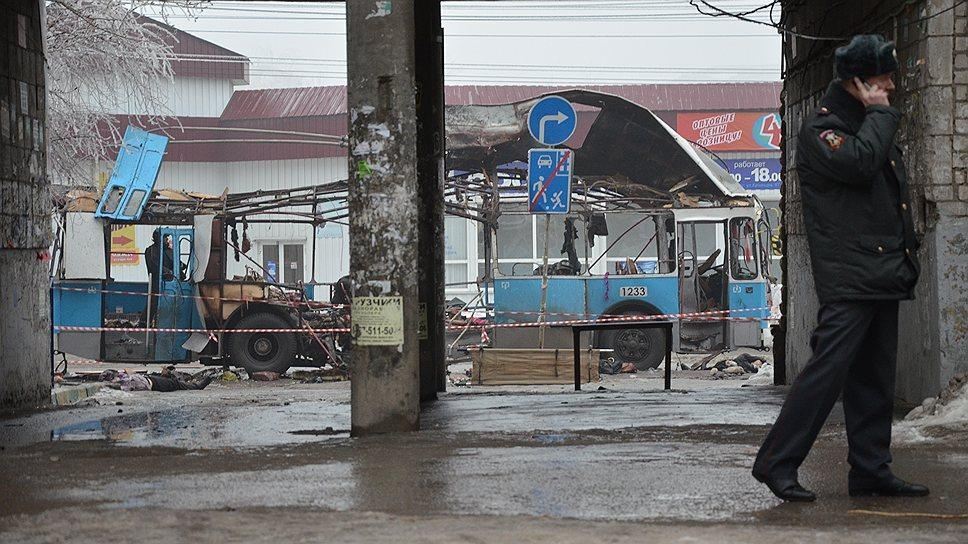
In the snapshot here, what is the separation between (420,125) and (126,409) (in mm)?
3461

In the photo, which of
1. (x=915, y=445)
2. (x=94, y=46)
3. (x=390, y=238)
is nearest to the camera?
(x=915, y=445)

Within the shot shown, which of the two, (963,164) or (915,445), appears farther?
(963,164)

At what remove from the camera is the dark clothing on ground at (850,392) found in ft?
14.4

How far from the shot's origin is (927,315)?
27.5ft

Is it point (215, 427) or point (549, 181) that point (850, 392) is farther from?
point (549, 181)

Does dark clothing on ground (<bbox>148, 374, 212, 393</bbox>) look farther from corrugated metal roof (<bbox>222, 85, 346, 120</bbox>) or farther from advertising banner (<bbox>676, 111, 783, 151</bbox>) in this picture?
advertising banner (<bbox>676, 111, 783, 151</bbox>)

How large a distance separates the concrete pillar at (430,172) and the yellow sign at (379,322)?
392cm

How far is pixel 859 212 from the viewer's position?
4.39m

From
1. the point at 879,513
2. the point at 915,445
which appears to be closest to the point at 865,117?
the point at 879,513

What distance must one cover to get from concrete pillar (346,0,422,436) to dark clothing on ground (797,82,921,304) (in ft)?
10.3

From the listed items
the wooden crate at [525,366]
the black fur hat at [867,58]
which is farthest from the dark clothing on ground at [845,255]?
the wooden crate at [525,366]

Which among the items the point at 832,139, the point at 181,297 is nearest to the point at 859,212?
the point at 832,139

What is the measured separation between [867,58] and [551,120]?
10891mm

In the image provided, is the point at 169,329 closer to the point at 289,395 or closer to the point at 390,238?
the point at 289,395
